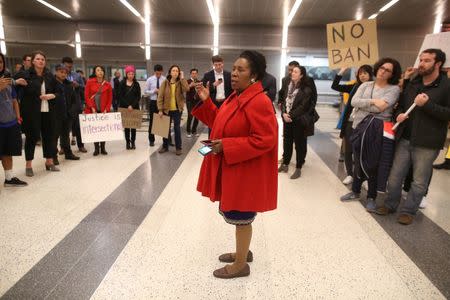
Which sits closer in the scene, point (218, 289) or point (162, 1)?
point (218, 289)

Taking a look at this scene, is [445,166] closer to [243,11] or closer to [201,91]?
[201,91]

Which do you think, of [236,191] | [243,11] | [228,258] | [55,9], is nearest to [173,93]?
[228,258]

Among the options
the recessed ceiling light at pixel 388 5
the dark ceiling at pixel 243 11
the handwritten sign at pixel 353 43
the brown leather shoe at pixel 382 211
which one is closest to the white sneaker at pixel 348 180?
the brown leather shoe at pixel 382 211

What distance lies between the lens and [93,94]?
503cm

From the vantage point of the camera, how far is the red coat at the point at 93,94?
5000 millimetres

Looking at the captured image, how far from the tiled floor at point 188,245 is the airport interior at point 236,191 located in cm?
1

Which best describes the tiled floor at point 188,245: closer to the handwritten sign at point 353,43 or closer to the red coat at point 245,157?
the red coat at point 245,157

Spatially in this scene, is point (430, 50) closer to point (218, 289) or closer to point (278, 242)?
point (278, 242)

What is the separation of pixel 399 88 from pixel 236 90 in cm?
193

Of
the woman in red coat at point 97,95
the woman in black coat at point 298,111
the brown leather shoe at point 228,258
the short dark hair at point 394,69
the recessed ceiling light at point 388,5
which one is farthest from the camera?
the recessed ceiling light at point 388,5

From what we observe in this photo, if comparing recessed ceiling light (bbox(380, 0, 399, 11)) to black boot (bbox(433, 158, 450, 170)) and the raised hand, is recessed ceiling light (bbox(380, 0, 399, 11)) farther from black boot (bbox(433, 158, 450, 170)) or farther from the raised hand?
the raised hand

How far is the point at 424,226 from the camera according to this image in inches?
113

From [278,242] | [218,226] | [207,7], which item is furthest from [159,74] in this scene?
[207,7]

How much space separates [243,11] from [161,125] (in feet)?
23.5
